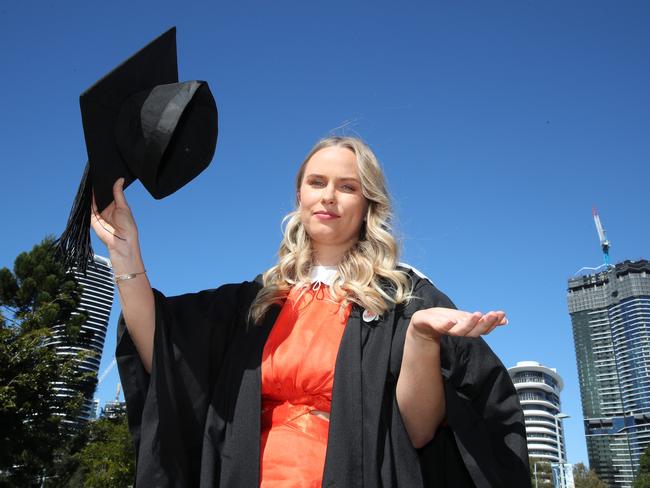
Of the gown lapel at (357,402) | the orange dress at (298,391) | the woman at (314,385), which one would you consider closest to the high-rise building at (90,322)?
the woman at (314,385)

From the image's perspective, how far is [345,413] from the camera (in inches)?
83.5

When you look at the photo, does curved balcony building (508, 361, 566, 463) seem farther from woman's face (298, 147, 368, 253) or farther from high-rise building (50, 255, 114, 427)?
woman's face (298, 147, 368, 253)

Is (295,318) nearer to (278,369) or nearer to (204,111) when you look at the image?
(278,369)

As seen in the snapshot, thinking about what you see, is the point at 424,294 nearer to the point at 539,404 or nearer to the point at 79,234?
the point at 79,234

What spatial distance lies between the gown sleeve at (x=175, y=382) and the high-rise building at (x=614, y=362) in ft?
436

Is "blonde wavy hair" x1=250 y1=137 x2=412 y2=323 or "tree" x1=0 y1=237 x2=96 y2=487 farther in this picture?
"tree" x1=0 y1=237 x2=96 y2=487

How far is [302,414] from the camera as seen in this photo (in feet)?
7.36

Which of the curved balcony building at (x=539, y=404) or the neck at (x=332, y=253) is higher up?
the curved balcony building at (x=539, y=404)

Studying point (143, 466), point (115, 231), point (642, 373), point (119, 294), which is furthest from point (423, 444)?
point (642, 373)

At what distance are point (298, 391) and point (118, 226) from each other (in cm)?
109

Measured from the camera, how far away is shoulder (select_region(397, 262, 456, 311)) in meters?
2.52

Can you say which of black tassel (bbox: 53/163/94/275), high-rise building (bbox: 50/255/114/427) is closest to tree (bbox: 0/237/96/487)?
high-rise building (bbox: 50/255/114/427)

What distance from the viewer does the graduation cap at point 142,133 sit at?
7.62 feet

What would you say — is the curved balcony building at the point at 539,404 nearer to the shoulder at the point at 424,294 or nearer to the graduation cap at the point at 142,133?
the shoulder at the point at 424,294
